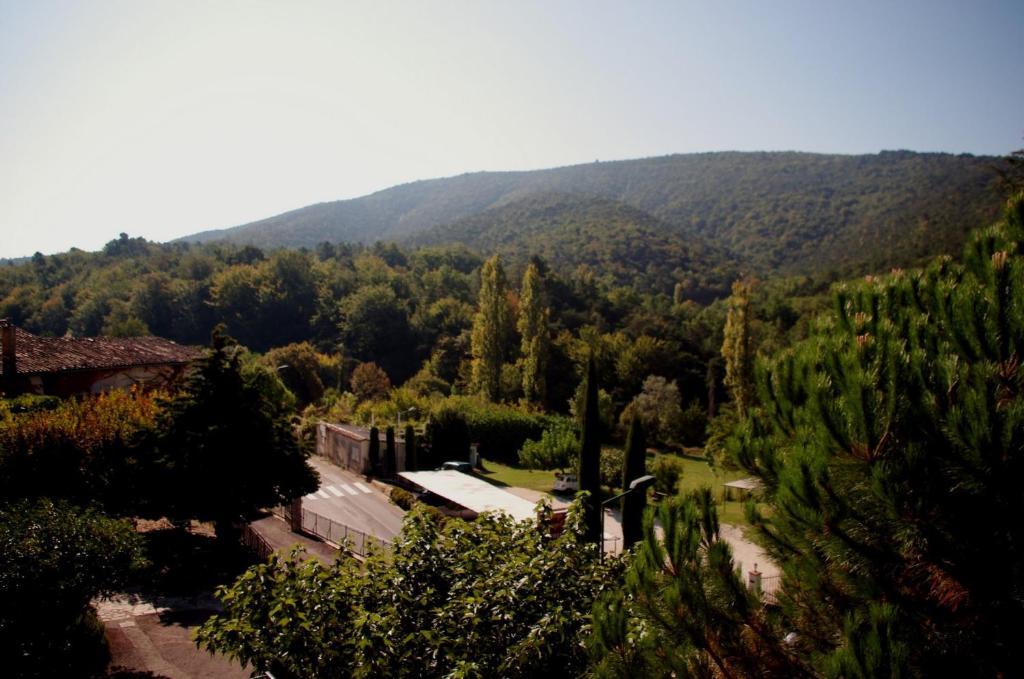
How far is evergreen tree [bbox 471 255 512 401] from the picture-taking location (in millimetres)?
47031

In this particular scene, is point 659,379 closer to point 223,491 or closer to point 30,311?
point 223,491

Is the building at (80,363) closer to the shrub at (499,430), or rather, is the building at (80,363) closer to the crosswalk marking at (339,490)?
the crosswalk marking at (339,490)

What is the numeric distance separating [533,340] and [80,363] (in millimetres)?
27078

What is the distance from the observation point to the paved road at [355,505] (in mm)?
22609

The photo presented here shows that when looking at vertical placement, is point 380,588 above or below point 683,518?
below

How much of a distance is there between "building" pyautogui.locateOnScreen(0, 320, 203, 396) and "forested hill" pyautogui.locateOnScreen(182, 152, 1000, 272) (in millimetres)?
51991

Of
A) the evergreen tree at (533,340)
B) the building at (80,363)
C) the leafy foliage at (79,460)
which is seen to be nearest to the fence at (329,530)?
the leafy foliage at (79,460)

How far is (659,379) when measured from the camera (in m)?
42.0

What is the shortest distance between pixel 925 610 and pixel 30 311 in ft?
306

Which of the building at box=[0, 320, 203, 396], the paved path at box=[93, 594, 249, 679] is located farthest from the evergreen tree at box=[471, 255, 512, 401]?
the paved path at box=[93, 594, 249, 679]

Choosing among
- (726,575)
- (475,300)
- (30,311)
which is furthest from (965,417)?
(30,311)

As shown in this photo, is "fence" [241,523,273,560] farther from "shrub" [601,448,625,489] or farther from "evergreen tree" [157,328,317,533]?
"shrub" [601,448,625,489]

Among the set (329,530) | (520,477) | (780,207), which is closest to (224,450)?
(329,530)

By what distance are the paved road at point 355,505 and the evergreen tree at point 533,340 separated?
54.9ft
